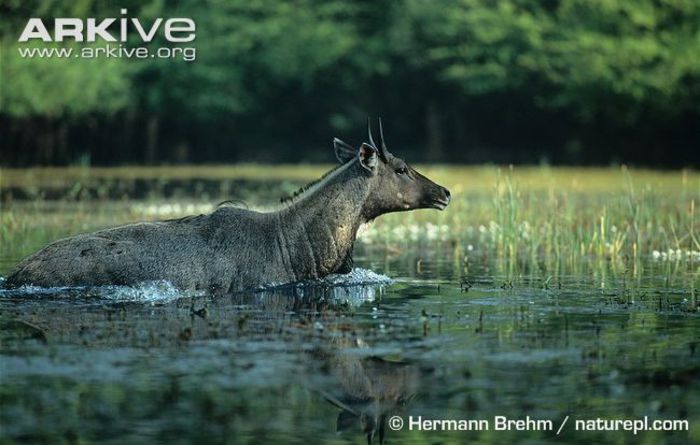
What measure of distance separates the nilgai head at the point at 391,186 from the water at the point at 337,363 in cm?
113

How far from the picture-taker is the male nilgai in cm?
1523

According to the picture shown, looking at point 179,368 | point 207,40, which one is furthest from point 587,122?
point 179,368

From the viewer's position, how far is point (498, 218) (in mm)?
21609

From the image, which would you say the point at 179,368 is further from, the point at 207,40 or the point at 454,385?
the point at 207,40

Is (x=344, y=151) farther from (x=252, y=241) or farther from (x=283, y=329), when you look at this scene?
(x=283, y=329)

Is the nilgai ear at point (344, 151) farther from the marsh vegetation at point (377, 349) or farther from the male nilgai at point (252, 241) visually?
the marsh vegetation at point (377, 349)

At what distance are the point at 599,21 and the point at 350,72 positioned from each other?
15.6 m

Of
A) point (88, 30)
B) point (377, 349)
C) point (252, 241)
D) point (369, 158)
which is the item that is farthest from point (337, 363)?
point (88, 30)

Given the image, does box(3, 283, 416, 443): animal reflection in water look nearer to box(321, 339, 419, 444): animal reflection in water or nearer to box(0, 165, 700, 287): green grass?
box(321, 339, 419, 444): animal reflection in water

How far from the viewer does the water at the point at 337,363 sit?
9273 mm

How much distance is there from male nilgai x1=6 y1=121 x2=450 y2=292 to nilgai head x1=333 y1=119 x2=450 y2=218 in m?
0.01

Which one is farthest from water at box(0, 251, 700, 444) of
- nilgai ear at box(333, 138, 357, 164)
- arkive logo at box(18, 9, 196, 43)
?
arkive logo at box(18, 9, 196, 43)

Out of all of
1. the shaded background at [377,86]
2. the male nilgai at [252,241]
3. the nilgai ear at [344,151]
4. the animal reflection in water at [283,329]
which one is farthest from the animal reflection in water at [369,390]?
the shaded background at [377,86]

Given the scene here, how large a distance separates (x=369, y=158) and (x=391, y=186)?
52cm
